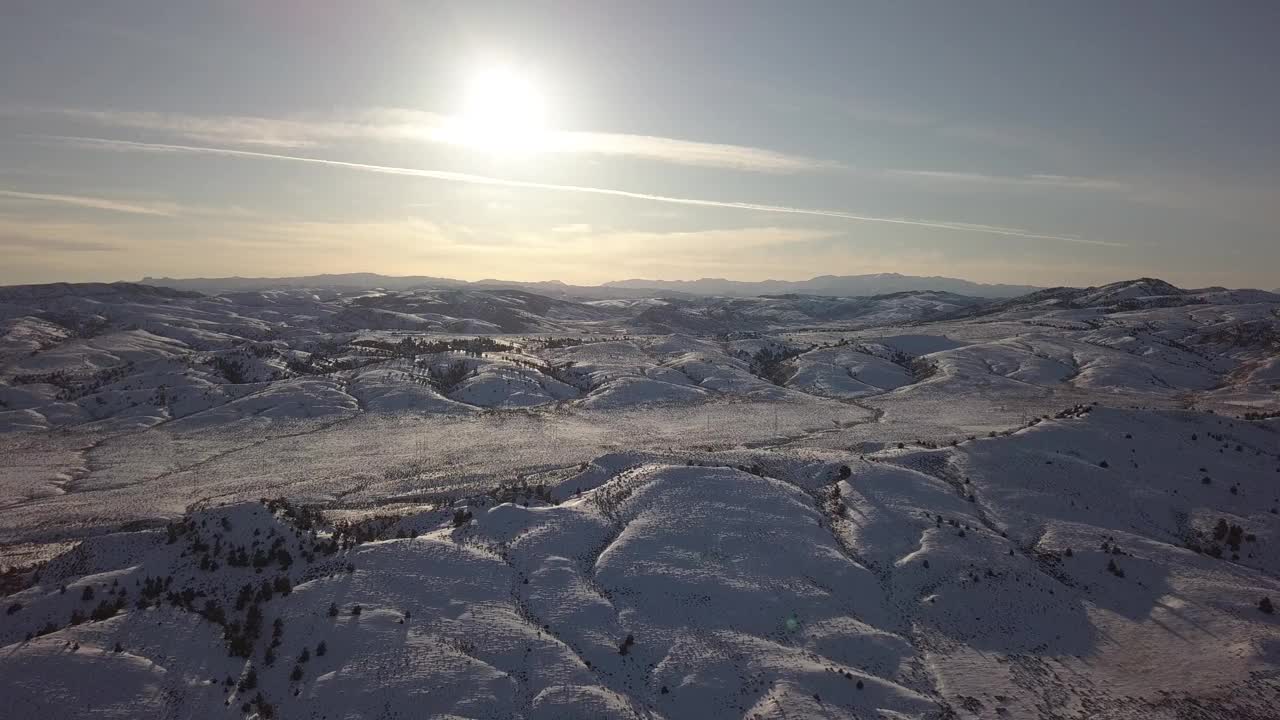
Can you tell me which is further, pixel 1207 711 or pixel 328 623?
pixel 328 623

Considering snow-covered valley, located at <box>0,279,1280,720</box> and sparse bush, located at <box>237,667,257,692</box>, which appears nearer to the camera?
sparse bush, located at <box>237,667,257,692</box>

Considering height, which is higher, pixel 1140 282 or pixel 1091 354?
pixel 1140 282

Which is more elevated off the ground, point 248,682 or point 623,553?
point 623,553

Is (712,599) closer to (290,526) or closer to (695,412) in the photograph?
(290,526)

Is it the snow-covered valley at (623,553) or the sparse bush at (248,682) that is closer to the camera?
the sparse bush at (248,682)

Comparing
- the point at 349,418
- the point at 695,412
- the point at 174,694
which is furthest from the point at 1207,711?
the point at 349,418

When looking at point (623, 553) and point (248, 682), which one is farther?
point (623, 553)

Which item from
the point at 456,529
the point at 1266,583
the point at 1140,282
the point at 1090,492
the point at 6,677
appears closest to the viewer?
the point at 6,677

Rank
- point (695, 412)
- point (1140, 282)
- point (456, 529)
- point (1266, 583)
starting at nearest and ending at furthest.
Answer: point (1266, 583)
point (456, 529)
point (695, 412)
point (1140, 282)
